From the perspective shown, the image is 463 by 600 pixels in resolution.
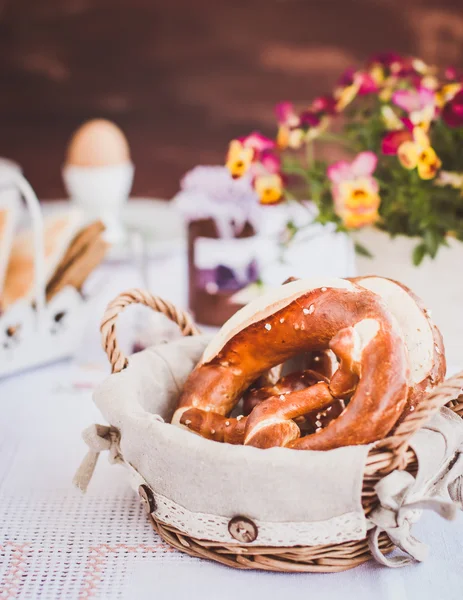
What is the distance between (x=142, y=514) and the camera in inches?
27.4

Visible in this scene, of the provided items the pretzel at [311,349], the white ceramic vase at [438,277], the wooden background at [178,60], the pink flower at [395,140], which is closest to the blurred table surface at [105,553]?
the pretzel at [311,349]

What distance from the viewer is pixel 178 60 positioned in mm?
2812

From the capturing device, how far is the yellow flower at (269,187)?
1093 mm

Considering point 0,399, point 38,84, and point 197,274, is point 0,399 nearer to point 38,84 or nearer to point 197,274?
point 197,274

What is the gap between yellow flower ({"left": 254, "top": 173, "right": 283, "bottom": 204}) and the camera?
3.59 feet

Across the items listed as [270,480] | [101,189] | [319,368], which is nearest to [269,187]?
[319,368]

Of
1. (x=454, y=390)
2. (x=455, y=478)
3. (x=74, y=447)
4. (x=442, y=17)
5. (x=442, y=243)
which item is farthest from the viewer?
(x=442, y=17)

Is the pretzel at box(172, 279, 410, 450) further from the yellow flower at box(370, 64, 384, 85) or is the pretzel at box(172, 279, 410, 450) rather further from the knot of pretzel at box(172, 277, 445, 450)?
the yellow flower at box(370, 64, 384, 85)

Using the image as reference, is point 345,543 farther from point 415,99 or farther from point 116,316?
point 415,99

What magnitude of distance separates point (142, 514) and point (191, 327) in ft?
0.85

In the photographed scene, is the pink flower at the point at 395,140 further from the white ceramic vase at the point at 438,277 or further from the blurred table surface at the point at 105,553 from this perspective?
the blurred table surface at the point at 105,553

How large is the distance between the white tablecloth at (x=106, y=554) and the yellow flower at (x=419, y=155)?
0.48 meters

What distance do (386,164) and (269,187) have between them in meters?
0.19

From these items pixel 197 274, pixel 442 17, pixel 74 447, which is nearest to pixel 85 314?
pixel 197 274
